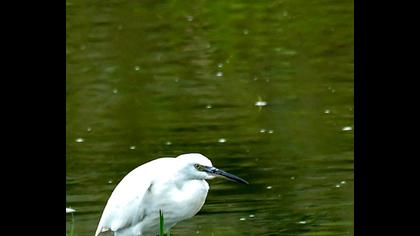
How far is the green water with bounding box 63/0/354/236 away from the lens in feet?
23.0

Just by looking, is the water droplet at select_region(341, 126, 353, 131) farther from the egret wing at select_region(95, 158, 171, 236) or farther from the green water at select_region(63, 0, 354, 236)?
the egret wing at select_region(95, 158, 171, 236)

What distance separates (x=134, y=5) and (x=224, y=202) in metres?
7.44

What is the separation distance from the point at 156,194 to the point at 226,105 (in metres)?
3.65

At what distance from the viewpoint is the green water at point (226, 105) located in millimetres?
7004

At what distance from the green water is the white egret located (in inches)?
30.3

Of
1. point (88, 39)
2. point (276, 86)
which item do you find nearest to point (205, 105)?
point (276, 86)

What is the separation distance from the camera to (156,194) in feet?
18.7

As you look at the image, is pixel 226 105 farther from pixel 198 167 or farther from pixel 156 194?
pixel 198 167

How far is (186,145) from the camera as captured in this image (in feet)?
26.9

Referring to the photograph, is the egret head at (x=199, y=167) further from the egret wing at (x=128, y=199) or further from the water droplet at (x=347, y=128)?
the water droplet at (x=347, y=128)

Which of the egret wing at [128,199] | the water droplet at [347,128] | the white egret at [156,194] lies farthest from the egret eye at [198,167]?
the water droplet at [347,128]

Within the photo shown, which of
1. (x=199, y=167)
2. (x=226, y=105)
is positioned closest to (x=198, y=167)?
(x=199, y=167)

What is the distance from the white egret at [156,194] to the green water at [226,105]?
770 millimetres
